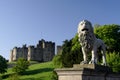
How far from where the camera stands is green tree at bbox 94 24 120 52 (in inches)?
2226

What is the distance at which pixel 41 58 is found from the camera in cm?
17100

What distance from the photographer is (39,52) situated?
6757 inches

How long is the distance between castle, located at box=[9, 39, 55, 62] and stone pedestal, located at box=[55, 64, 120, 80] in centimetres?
15383

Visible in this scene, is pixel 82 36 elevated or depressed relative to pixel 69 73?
elevated

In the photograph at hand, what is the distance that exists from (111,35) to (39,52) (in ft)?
370

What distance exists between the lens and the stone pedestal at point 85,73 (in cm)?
1366

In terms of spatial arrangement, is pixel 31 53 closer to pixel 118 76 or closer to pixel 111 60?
pixel 111 60

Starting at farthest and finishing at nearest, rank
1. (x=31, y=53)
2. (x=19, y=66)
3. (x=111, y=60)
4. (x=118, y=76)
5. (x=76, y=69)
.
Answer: (x=31, y=53)
(x=19, y=66)
(x=111, y=60)
(x=118, y=76)
(x=76, y=69)

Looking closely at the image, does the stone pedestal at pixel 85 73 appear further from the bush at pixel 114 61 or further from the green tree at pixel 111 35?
the green tree at pixel 111 35

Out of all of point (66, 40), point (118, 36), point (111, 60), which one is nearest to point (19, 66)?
point (66, 40)

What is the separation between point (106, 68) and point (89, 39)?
158 cm

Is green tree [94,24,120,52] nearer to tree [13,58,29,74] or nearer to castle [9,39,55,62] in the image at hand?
tree [13,58,29,74]

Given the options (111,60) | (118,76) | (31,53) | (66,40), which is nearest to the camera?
(118,76)

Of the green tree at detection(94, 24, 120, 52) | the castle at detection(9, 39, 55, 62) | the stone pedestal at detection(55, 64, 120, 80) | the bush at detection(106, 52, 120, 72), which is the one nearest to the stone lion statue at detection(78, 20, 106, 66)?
the stone pedestal at detection(55, 64, 120, 80)
